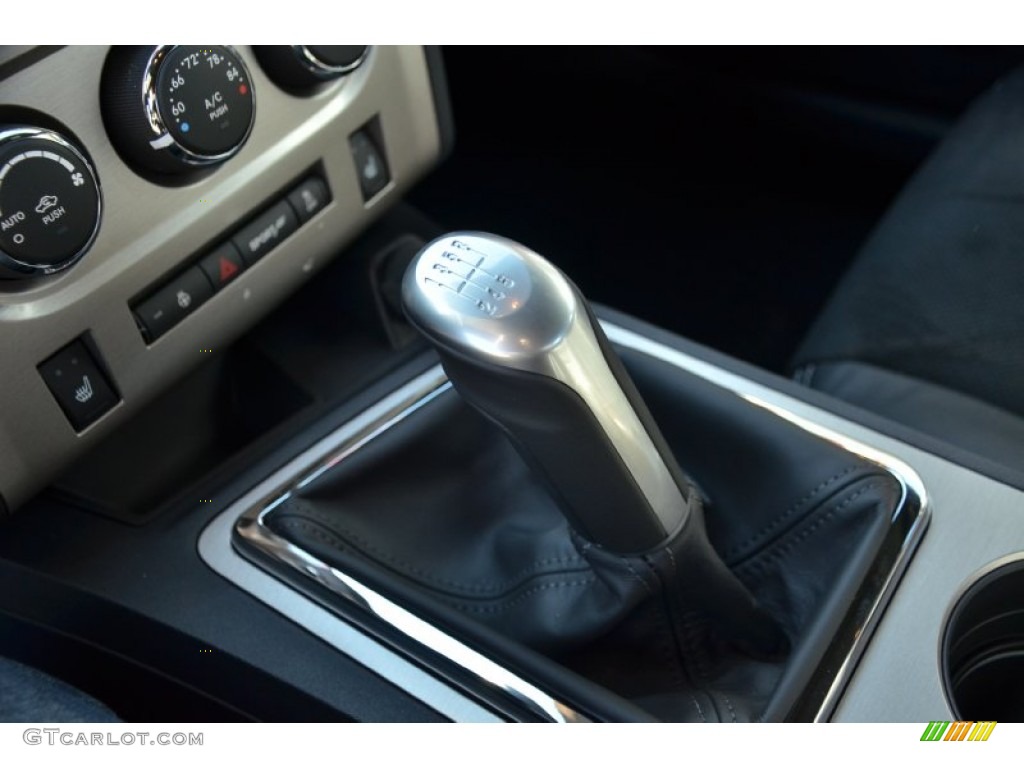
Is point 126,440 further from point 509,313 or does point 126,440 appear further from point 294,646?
point 509,313

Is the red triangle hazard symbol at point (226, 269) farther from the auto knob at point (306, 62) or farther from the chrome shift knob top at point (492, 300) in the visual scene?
the chrome shift knob top at point (492, 300)

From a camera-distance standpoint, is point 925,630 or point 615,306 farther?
point 615,306

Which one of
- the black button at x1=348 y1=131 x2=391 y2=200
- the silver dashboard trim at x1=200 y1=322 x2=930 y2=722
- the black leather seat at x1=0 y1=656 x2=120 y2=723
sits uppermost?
the black button at x1=348 y1=131 x2=391 y2=200

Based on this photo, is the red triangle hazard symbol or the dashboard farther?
the red triangle hazard symbol

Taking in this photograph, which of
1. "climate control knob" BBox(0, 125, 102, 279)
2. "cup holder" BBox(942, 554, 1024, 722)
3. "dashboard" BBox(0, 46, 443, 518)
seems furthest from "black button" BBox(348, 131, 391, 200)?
"cup holder" BBox(942, 554, 1024, 722)

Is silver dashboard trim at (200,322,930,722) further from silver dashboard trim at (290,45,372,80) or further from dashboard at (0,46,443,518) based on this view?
silver dashboard trim at (290,45,372,80)

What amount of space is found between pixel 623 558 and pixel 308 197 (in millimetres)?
335

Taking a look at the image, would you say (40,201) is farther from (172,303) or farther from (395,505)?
(395,505)

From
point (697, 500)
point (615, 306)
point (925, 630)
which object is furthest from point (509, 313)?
point (615, 306)

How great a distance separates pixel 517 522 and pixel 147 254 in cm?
27

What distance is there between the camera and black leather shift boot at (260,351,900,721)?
1.94 ft

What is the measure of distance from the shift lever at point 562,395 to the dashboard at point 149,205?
0.20 metres

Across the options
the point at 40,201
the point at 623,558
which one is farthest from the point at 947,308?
the point at 40,201

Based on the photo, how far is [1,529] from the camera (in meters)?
0.66
